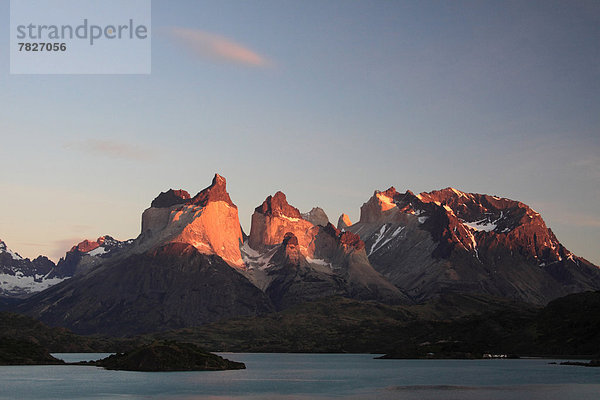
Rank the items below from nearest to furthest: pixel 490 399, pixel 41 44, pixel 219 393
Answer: pixel 41 44 < pixel 490 399 < pixel 219 393

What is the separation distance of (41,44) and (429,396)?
116 m

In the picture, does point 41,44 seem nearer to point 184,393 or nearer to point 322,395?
point 184,393

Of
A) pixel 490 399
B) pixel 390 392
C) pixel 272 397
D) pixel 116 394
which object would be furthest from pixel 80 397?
pixel 490 399

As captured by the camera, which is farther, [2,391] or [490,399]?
[2,391]

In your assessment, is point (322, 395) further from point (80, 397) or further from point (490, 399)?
point (80, 397)

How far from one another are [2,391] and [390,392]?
9504cm

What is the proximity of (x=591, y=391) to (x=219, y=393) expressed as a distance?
93.2 meters

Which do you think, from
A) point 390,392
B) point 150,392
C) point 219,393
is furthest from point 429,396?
point 150,392

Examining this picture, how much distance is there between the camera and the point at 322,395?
18638 cm

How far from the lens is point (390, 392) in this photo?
195875 millimetres

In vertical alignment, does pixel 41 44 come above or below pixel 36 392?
above

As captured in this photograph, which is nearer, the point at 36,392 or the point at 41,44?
the point at 41,44

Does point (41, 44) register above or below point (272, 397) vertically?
above

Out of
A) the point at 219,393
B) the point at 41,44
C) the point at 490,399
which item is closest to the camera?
the point at 41,44
